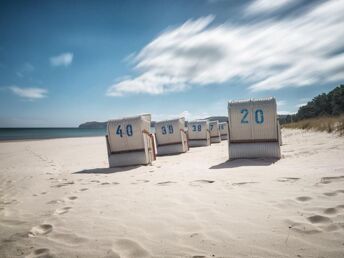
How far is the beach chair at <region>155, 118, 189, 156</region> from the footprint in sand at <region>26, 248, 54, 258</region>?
12201 mm

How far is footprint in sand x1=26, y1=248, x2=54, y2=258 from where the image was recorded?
2686mm

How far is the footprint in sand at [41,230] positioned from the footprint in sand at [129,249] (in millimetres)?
1211

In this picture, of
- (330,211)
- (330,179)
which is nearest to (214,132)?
(330,179)

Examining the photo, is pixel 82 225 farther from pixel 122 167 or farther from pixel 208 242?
pixel 122 167

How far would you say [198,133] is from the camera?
19.7 metres

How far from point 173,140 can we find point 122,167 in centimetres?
609

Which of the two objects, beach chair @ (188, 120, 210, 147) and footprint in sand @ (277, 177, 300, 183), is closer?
footprint in sand @ (277, 177, 300, 183)

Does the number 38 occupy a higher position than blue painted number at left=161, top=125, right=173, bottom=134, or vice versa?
the number 38

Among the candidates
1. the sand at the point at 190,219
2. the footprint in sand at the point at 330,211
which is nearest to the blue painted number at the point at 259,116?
the sand at the point at 190,219

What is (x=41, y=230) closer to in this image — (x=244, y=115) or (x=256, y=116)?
(x=244, y=115)

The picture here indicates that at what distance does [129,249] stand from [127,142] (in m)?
7.07

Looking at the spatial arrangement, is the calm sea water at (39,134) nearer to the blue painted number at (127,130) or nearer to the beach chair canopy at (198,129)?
the beach chair canopy at (198,129)

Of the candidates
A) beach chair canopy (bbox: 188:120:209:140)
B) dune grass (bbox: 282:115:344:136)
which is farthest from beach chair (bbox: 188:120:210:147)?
dune grass (bbox: 282:115:344:136)

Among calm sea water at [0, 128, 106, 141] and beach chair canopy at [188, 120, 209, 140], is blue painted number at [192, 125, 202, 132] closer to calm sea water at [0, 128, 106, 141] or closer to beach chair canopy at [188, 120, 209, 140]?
beach chair canopy at [188, 120, 209, 140]
